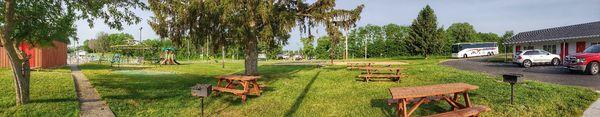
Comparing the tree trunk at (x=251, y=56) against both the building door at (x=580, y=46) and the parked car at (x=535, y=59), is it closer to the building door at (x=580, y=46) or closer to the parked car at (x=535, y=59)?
the parked car at (x=535, y=59)

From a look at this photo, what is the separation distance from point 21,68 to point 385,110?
7.55 m

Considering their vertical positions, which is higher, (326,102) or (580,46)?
(580,46)

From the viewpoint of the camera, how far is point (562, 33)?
2825 cm

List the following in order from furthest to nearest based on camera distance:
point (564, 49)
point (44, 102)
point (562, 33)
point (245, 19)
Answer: point (562, 33), point (564, 49), point (245, 19), point (44, 102)

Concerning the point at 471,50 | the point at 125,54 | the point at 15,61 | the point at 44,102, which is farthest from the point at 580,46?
the point at 125,54

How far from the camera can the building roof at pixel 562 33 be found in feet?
82.6

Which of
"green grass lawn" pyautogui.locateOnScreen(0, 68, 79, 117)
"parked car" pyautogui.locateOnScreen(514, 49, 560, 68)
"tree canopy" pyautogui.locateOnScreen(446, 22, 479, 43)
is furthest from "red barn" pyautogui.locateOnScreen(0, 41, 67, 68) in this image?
"tree canopy" pyautogui.locateOnScreen(446, 22, 479, 43)

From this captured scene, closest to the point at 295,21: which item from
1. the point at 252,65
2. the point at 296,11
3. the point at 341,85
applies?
the point at 296,11

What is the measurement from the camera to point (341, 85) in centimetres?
1207

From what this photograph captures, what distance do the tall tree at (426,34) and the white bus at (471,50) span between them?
11.5ft

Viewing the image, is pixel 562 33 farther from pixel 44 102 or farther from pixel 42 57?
pixel 42 57

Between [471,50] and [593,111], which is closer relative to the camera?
[593,111]

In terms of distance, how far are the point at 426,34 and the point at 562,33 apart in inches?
541

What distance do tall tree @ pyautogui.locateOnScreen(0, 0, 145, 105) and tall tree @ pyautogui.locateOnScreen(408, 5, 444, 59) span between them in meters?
35.3
